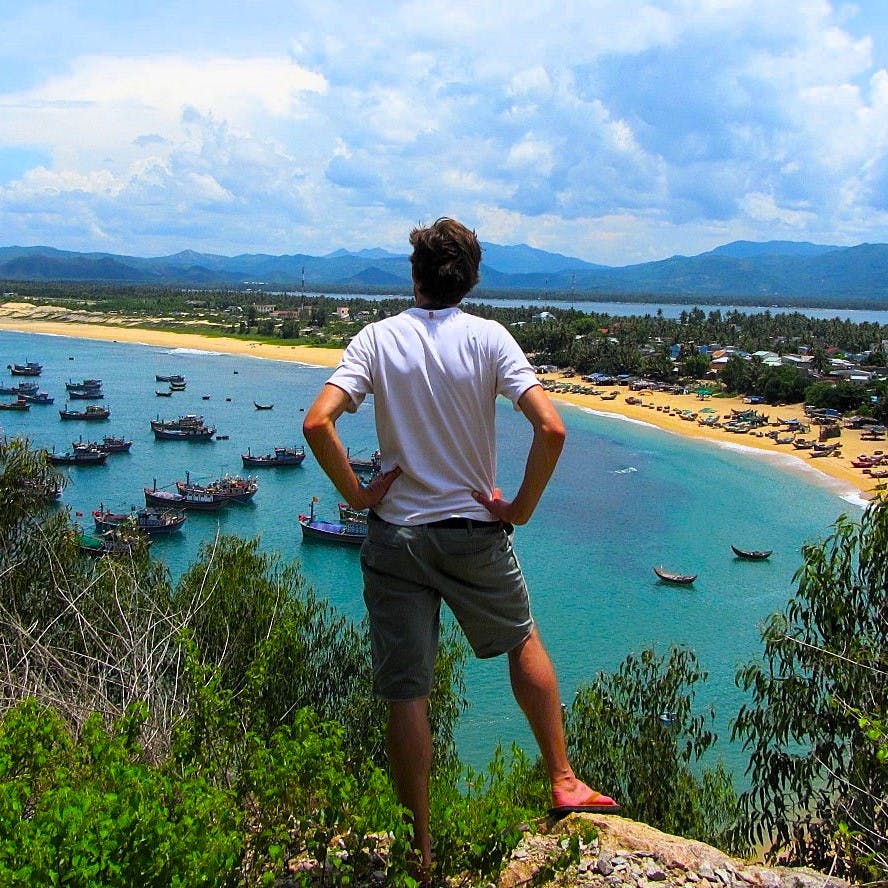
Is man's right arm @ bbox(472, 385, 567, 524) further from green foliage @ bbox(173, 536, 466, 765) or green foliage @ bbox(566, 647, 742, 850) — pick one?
green foliage @ bbox(566, 647, 742, 850)

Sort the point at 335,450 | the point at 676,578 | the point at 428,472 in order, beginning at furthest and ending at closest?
1. the point at 676,578
2. the point at 428,472
3. the point at 335,450

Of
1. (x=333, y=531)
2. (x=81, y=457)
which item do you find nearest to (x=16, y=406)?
(x=81, y=457)

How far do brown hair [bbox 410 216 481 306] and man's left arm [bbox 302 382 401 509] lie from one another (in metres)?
0.49

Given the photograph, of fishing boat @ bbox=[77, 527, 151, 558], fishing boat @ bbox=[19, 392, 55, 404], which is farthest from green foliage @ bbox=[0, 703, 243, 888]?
fishing boat @ bbox=[19, 392, 55, 404]

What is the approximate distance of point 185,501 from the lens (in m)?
31.4

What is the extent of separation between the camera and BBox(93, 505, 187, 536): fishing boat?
88.9 ft

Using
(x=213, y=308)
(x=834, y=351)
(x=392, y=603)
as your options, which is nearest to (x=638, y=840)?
(x=392, y=603)

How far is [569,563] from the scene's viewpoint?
25.7 metres

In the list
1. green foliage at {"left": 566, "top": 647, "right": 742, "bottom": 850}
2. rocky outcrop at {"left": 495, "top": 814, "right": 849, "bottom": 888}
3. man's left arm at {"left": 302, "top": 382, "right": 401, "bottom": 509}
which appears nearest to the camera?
man's left arm at {"left": 302, "top": 382, "right": 401, "bottom": 509}

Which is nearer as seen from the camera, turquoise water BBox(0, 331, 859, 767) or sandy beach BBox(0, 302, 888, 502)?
turquoise water BBox(0, 331, 859, 767)

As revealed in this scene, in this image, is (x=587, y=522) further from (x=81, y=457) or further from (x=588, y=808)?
(x=588, y=808)

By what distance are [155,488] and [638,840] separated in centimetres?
3270

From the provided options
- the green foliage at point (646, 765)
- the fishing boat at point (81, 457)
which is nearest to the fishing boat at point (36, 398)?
the fishing boat at point (81, 457)

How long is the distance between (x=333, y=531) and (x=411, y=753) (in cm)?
2459
